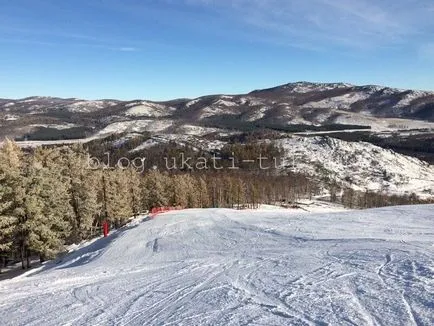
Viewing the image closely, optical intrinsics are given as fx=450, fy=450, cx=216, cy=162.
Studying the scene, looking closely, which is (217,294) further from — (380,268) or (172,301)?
(380,268)

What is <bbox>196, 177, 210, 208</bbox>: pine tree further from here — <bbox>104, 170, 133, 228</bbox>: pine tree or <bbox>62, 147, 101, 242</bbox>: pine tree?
<bbox>62, 147, 101, 242</bbox>: pine tree

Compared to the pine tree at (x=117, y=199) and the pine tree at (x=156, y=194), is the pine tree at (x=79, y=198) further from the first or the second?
the pine tree at (x=156, y=194)

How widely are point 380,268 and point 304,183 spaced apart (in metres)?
164

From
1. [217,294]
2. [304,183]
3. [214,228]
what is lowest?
[304,183]

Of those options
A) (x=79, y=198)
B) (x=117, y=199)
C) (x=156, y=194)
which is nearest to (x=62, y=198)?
(x=79, y=198)

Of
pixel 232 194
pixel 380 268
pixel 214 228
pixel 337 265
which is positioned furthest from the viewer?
pixel 232 194

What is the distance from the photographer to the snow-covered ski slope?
35.8ft

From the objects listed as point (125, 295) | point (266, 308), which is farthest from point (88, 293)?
point (266, 308)

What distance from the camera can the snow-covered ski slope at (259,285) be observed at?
430 inches

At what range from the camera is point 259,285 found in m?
14.0

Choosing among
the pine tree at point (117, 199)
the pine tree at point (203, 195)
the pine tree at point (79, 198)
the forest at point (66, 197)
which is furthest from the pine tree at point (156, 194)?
the pine tree at point (79, 198)

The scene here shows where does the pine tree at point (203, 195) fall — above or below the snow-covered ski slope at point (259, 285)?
below

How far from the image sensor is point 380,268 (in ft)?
48.0

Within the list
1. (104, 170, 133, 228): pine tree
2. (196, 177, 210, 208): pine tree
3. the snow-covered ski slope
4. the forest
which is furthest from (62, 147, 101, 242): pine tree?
(196, 177, 210, 208): pine tree
